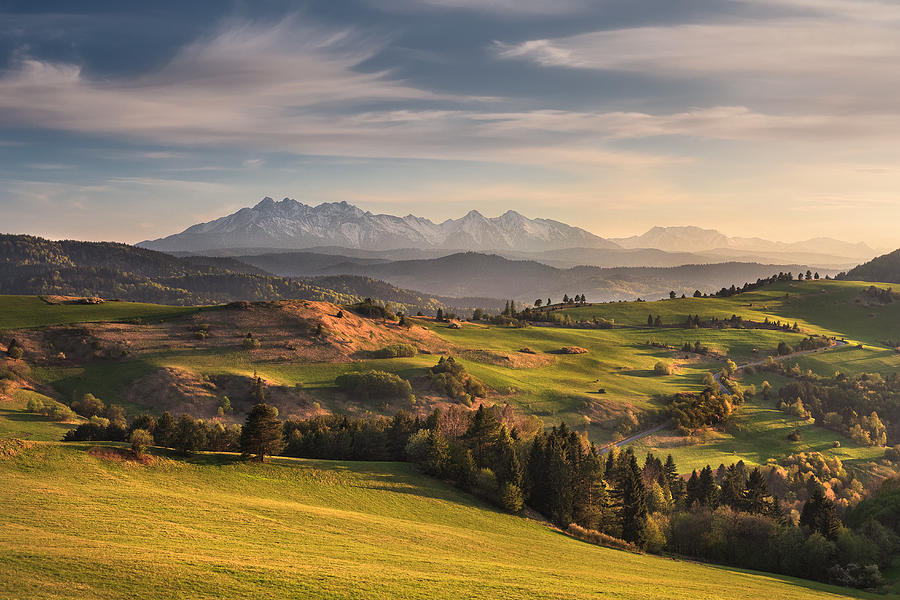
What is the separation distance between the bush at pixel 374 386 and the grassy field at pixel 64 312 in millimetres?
62960

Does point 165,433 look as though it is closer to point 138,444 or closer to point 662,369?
point 138,444

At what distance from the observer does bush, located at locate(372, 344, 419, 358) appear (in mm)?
163250

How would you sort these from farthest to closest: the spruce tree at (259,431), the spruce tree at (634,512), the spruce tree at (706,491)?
the spruce tree at (706,491) < the spruce tree at (634,512) < the spruce tree at (259,431)

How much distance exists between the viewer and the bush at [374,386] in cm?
13562

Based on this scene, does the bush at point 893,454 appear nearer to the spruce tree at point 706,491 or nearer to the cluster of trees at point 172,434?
the spruce tree at point 706,491

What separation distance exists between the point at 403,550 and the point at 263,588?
628 inches

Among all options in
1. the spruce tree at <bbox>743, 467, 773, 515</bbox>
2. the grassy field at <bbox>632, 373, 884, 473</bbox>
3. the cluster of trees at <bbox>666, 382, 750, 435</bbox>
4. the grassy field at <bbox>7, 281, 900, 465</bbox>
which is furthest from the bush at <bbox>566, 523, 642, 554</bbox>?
the cluster of trees at <bbox>666, 382, 750, 435</bbox>

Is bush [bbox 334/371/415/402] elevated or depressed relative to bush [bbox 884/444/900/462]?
elevated

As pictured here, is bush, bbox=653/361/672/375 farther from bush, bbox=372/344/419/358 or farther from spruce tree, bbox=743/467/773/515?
spruce tree, bbox=743/467/773/515

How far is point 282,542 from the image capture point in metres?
38.2

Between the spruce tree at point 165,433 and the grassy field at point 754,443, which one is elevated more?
the spruce tree at point 165,433

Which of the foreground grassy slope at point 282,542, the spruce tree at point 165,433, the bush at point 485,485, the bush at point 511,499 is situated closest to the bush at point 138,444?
the foreground grassy slope at point 282,542

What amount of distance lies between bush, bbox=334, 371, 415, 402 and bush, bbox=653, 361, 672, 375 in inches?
3877

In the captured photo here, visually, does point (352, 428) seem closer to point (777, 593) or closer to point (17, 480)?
point (17, 480)
